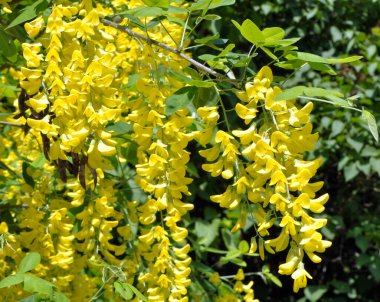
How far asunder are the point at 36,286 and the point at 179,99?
1.66 feet

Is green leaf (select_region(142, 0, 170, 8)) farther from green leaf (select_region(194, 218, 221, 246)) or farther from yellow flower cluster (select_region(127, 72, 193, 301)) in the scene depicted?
green leaf (select_region(194, 218, 221, 246))

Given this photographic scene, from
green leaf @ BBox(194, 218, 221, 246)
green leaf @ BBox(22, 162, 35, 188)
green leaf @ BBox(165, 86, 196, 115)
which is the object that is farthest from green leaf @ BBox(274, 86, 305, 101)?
green leaf @ BBox(194, 218, 221, 246)

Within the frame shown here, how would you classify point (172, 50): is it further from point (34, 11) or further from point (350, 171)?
point (350, 171)

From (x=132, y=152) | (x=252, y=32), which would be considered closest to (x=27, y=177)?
(x=132, y=152)

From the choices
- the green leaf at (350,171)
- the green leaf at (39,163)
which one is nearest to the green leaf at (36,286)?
the green leaf at (39,163)

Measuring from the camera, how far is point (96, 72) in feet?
4.25

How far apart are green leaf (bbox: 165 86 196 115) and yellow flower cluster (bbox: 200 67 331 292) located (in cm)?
12

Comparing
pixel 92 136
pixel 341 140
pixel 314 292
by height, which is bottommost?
pixel 314 292

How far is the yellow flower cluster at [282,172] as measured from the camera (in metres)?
1.18

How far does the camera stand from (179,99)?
1.38 meters

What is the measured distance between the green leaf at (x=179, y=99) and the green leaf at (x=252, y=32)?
192mm

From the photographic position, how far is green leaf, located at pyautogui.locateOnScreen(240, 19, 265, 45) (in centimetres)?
124

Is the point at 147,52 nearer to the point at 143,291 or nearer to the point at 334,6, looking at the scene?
the point at 143,291

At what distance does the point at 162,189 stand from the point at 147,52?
33 centimetres
